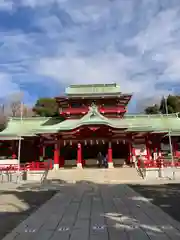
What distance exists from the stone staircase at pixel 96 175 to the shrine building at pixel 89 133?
1.94 meters

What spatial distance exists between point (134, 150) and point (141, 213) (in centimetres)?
2076

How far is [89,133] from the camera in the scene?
30.8 m

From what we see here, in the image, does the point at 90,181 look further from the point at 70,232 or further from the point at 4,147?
the point at 70,232

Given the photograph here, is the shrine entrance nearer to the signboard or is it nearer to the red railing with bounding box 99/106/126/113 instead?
the signboard

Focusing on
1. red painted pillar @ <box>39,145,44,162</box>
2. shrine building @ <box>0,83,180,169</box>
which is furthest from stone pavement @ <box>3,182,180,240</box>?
red painted pillar @ <box>39,145,44,162</box>

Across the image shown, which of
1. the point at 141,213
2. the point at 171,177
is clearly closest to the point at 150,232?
the point at 141,213

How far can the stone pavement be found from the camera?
760 centimetres

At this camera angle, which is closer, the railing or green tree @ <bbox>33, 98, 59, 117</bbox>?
the railing

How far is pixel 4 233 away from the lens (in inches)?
324

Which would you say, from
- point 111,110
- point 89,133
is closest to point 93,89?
point 111,110

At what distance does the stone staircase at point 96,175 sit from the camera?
2623cm

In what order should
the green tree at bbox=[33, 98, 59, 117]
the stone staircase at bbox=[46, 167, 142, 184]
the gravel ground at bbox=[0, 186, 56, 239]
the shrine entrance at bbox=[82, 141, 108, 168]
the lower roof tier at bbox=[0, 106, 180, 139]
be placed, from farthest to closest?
the green tree at bbox=[33, 98, 59, 117] → the shrine entrance at bbox=[82, 141, 108, 168] → the lower roof tier at bbox=[0, 106, 180, 139] → the stone staircase at bbox=[46, 167, 142, 184] → the gravel ground at bbox=[0, 186, 56, 239]

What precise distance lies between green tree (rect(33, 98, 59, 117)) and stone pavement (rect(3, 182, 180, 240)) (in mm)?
57981

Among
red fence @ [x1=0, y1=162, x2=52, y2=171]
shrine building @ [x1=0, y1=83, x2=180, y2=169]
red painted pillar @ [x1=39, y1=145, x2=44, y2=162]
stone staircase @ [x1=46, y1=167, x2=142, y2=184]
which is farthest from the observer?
red painted pillar @ [x1=39, y1=145, x2=44, y2=162]
